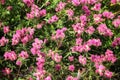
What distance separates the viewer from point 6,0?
5.04 meters

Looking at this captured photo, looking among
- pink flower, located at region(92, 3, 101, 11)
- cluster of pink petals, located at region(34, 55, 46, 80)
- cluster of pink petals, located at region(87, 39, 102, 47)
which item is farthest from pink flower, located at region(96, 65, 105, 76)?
pink flower, located at region(92, 3, 101, 11)

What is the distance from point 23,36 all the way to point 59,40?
49 centimetres

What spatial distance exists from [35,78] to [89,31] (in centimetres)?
96

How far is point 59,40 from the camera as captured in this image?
178 inches

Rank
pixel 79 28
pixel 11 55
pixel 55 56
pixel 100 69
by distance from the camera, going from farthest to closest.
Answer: pixel 79 28, pixel 11 55, pixel 55 56, pixel 100 69

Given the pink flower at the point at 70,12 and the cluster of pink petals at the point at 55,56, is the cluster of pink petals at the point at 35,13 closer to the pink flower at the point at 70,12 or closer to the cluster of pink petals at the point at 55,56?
the pink flower at the point at 70,12

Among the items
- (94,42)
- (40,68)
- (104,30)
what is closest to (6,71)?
(40,68)

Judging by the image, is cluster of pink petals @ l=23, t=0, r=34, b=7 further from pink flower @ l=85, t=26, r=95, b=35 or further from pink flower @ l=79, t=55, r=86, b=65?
pink flower @ l=79, t=55, r=86, b=65

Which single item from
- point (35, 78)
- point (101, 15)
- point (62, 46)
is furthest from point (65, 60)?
point (101, 15)

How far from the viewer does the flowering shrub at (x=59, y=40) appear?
14.2 ft

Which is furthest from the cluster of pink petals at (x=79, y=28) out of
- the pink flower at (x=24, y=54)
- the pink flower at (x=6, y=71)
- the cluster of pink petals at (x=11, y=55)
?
the pink flower at (x=6, y=71)

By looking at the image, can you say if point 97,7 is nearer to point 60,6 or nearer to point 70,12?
point 70,12

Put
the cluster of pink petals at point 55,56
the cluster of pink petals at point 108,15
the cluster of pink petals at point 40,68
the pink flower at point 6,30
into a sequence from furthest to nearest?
1. the cluster of pink petals at point 108,15
2. the pink flower at point 6,30
3. the cluster of pink petals at point 55,56
4. the cluster of pink petals at point 40,68

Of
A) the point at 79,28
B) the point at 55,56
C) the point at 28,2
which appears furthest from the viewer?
the point at 28,2
